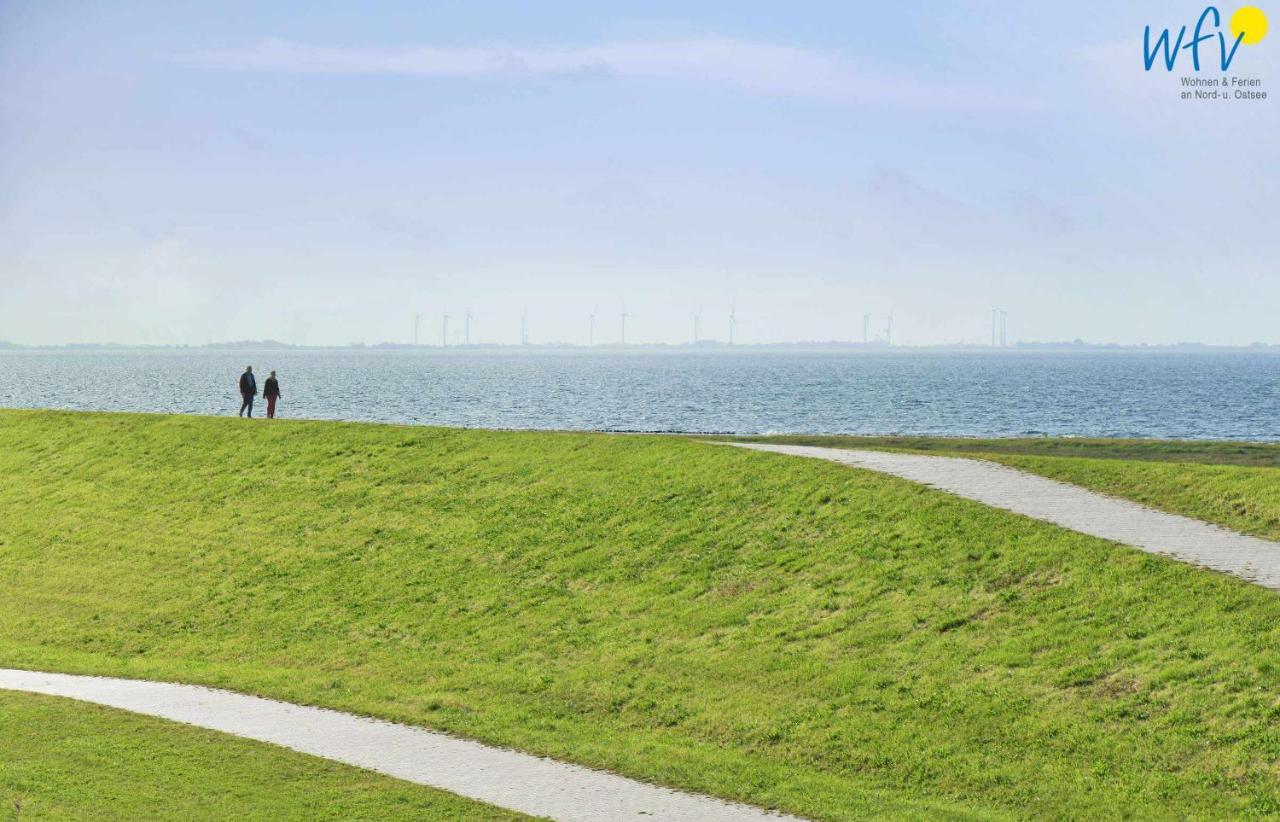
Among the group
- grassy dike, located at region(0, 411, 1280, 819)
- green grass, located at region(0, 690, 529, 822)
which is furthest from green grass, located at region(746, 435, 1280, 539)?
green grass, located at region(0, 690, 529, 822)

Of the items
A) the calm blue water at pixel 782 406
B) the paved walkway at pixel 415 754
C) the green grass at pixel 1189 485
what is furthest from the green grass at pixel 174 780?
the calm blue water at pixel 782 406

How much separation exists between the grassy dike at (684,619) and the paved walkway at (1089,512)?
0.79 metres

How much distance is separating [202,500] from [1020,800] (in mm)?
24912

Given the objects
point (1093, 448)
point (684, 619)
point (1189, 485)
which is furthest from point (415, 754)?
point (1093, 448)

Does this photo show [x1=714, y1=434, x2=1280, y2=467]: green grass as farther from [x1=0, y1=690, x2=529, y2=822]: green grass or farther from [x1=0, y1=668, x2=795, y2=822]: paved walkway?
[x1=0, y1=690, x2=529, y2=822]: green grass

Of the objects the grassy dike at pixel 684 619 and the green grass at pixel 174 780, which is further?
the grassy dike at pixel 684 619

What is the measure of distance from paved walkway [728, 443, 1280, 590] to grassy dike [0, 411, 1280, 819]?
79cm

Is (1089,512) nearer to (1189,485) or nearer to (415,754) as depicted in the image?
(1189,485)

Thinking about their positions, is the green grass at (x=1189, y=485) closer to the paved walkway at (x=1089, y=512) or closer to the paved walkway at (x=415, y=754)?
the paved walkway at (x=1089, y=512)

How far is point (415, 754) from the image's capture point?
1764 cm

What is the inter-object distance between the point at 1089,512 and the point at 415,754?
1316 cm

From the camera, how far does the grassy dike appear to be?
55.2 ft

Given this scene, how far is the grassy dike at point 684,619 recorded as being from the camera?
16812 millimetres

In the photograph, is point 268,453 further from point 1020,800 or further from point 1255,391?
point 1255,391
